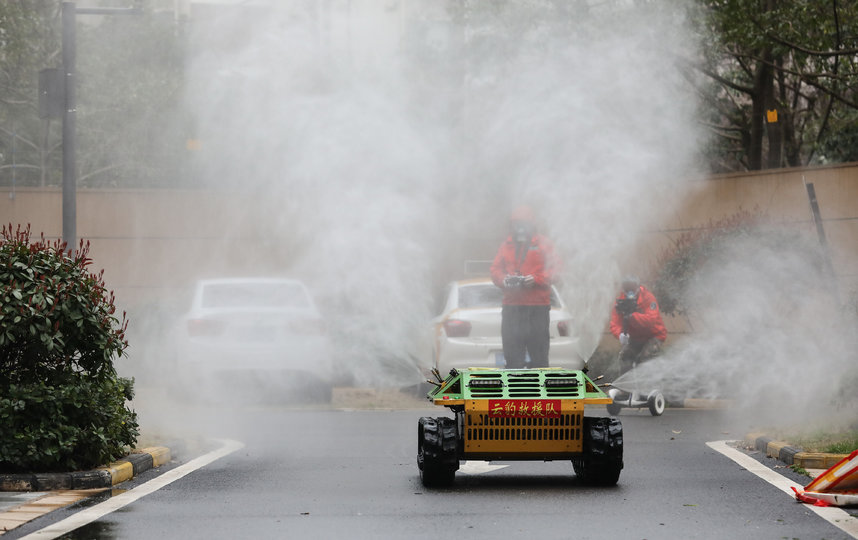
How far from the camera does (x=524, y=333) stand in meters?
14.4

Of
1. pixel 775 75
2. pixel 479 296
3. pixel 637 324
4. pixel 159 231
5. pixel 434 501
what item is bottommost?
pixel 434 501

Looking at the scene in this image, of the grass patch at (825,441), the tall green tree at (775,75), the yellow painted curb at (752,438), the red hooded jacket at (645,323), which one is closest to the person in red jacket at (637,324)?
the red hooded jacket at (645,323)

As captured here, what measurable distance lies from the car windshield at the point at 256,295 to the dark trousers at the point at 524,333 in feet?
8.29

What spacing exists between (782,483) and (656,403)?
5.65 metres

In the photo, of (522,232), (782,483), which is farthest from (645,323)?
(782,483)

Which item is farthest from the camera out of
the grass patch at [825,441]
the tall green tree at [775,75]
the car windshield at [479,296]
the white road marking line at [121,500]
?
the tall green tree at [775,75]

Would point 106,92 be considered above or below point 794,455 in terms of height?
above

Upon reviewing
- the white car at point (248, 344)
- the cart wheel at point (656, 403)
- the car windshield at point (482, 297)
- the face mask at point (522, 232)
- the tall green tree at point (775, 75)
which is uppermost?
the tall green tree at point (775, 75)

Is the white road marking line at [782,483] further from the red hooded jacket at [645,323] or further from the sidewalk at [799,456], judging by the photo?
the red hooded jacket at [645,323]

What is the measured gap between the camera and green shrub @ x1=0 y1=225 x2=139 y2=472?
8.80 metres

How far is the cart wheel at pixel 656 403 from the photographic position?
1455 centimetres

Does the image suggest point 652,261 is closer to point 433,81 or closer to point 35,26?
point 433,81

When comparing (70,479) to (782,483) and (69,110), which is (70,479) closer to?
(782,483)

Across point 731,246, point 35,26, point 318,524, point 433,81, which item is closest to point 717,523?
point 318,524
